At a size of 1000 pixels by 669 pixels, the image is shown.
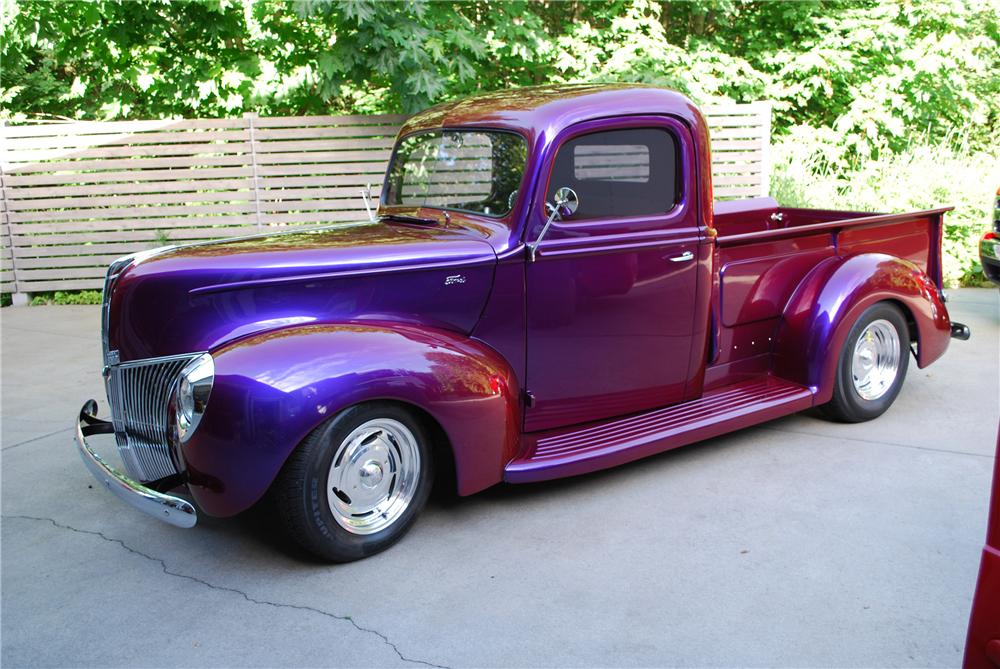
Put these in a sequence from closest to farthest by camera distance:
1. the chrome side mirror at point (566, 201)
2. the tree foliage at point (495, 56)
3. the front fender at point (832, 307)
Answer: the chrome side mirror at point (566, 201) → the front fender at point (832, 307) → the tree foliage at point (495, 56)

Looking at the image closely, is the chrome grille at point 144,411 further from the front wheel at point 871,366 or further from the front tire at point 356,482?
the front wheel at point 871,366

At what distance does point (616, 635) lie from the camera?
9.46ft

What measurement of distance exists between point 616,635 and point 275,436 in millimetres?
1382

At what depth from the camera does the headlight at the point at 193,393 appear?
3.08 meters

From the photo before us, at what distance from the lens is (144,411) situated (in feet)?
11.4

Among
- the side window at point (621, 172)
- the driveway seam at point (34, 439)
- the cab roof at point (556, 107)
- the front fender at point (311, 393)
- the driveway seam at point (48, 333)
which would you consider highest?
the cab roof at point (556, 107)

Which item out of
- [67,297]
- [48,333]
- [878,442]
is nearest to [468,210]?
[878,442]

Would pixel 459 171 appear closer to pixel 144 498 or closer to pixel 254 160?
pixel 144 498

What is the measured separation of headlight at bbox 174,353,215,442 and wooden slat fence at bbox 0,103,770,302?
20.6ft

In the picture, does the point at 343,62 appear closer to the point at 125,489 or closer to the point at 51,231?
the point at 51,231

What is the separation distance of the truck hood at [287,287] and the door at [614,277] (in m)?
0.38

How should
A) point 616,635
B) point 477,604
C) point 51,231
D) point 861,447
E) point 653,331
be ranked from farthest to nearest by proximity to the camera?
point 51,231 < point 861,447 < point 653,331 < point 477,604 < point 616,635

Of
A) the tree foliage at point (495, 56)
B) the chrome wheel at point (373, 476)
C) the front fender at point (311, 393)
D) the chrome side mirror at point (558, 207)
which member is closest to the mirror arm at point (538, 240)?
the chrome side mirror at point (558, 207)

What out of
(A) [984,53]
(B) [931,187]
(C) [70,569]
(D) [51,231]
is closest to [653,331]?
(C) [70,569]
